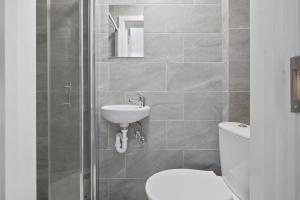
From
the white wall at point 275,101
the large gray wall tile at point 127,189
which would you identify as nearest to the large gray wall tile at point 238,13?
the white wall at point 275,101

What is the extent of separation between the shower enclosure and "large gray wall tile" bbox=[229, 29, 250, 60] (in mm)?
1184

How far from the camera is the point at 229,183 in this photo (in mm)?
1530

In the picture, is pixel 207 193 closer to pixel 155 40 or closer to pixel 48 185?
pixel 48 185

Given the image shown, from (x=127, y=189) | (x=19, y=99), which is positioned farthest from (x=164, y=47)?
(x=19, y=99)

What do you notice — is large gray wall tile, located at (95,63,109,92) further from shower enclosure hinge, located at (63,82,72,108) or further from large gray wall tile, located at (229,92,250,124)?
large gray wall tile, located at (229,92,250,124)

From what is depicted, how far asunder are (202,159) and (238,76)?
32.1 inches

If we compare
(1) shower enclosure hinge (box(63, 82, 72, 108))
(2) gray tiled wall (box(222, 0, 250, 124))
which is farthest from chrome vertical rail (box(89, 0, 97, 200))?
(2) gray tiled wall (box(222, 0, 250, 124))

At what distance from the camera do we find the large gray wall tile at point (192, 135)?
202 cm

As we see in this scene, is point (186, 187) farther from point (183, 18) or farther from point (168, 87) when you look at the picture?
point (183, 18)

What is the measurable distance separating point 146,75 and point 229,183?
1.11 meters

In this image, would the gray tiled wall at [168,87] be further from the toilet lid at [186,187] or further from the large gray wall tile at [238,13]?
the toilet lid at [186,187]

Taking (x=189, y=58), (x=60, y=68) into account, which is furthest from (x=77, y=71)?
(x=189, y=58)

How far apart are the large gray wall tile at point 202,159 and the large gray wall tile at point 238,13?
3.75 feet

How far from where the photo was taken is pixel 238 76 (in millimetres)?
1885
